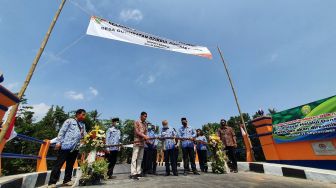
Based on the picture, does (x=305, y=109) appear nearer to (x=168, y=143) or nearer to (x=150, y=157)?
(x=168, y=143)

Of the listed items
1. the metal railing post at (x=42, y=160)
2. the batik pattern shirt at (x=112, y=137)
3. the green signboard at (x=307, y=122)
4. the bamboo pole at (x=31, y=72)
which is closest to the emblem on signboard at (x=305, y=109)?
the green signboard at (x=307, y=122)

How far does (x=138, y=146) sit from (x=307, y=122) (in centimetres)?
474

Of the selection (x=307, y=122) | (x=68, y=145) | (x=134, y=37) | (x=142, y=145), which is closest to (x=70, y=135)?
(x=68, y=145)

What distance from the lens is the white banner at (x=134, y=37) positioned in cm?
780

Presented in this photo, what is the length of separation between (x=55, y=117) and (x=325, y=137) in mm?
56346

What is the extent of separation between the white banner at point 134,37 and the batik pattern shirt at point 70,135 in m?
3.20

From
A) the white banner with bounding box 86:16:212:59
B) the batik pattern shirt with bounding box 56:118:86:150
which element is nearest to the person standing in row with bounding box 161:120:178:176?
the batik pattern shirt with bounding box 56:118:86:150

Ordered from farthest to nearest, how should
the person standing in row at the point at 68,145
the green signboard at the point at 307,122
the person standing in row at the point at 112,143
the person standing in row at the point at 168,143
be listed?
the person standing in row at the point at 168,143 < the person standing in row at the point at 112,143 < the green signboard at the point at 307,122 < the person standing in row at the point at 68,145

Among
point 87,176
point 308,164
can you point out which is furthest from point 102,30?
point 308,164

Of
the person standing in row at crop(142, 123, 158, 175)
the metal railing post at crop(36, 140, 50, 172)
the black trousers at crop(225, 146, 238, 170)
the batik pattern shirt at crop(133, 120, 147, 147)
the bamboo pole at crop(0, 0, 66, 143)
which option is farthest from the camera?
the person standing in row at crop(142, 123, 158, 175)

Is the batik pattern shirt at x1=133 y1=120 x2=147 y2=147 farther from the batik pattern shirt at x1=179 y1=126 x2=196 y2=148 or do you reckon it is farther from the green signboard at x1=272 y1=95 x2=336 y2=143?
the green signboard at x1=272 y1=95 x2=336 y2=143

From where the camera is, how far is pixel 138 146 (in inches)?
251

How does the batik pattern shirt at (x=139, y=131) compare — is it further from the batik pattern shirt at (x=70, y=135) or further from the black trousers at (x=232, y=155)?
the black trousers at (x=232, y=155)

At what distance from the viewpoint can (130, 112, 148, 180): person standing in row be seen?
6140mm
